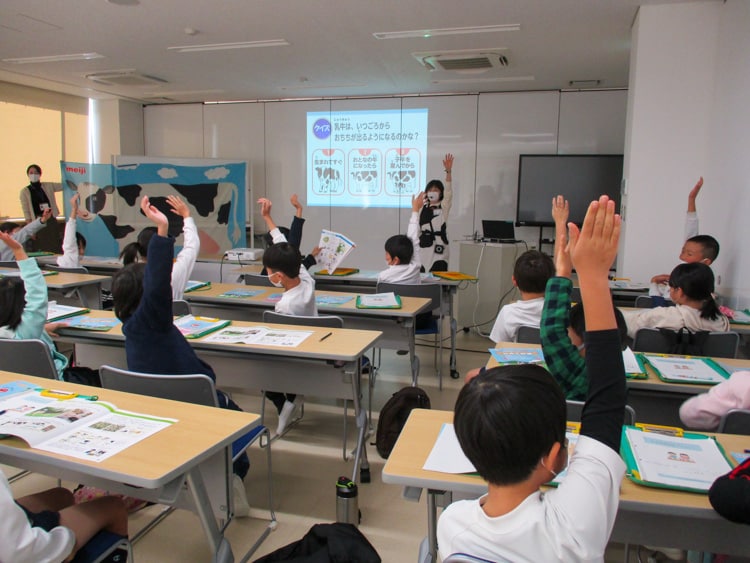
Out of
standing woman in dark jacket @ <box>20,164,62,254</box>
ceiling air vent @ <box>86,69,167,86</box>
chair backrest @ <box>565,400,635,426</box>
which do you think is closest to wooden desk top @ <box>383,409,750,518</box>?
chair backrest @ <box>565,400,635,426</box>

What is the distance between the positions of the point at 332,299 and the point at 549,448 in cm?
281

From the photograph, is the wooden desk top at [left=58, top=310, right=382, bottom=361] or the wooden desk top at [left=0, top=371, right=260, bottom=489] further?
the wooden desk top at [left=58, top=310, right=382, bottom=361]

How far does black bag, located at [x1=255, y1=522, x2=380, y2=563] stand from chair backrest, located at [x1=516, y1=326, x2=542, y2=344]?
1.40 meters

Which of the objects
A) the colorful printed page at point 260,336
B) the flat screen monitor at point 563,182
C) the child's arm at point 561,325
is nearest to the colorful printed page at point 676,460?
the child's arm at point 561,325

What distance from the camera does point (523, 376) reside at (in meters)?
0.89

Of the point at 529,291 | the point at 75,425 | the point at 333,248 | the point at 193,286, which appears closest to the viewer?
the point at 75,425

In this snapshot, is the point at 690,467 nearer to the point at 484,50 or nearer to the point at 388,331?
the point at 388,331

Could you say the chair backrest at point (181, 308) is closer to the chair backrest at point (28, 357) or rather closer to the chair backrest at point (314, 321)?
the chair backrest at point (314, 321)

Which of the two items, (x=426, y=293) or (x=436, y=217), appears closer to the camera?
(x=426, y=293)

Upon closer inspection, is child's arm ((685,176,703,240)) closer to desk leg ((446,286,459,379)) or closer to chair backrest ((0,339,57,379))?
desk leg ((446,286,459,379))

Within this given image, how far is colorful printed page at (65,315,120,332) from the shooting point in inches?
107

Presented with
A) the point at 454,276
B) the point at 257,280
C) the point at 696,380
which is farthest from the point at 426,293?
the point at 696,380

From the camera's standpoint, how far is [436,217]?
24.1ft

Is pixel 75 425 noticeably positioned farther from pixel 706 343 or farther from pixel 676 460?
pixel 706 343
